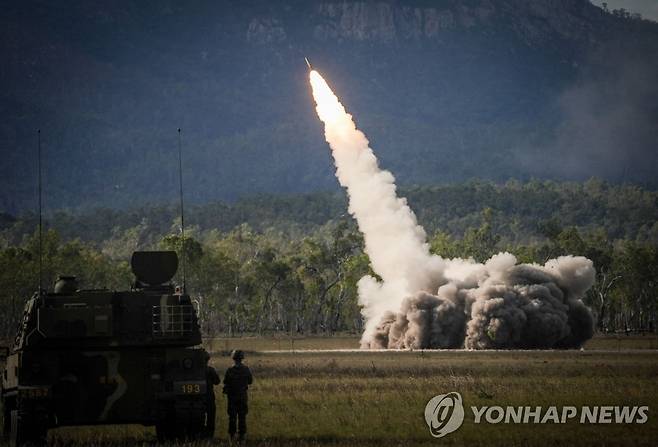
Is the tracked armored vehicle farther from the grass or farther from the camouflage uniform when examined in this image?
the grass

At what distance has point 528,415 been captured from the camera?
32.4 metres

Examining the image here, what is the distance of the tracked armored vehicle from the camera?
1086 inches

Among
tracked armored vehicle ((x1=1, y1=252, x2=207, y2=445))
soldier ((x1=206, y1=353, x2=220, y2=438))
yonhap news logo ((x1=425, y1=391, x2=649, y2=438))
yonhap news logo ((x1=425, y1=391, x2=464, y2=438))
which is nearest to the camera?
tracked armored vehicle ((x1=1, y1=252, x2=207, y2=445))

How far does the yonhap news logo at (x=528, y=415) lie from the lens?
3089cm

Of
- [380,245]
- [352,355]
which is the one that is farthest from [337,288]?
[352,355]

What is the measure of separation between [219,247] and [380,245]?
9570cm

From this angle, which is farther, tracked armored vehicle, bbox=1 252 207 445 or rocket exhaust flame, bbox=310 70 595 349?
rocket exhaust flame, bbox=310 70 595 349

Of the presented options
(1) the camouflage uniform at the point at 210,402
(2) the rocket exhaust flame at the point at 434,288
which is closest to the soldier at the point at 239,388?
(1) the camouflage uniform at the point at 210,402

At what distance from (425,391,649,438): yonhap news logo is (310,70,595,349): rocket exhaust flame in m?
36.5

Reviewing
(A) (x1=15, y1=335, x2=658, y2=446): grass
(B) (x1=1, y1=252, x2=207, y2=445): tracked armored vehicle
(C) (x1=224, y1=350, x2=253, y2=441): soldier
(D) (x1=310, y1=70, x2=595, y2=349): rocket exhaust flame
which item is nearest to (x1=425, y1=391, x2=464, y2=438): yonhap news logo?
(A) (x1=15, y1=335, x2=658, y2=446): grass

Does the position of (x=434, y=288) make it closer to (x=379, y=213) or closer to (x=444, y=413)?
(x=379, y=213)

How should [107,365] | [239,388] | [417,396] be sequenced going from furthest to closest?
[417,396] → [239,388] → [107,365]

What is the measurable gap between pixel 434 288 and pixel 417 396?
39299mm

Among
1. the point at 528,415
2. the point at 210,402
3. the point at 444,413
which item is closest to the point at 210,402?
the point at 210,402
